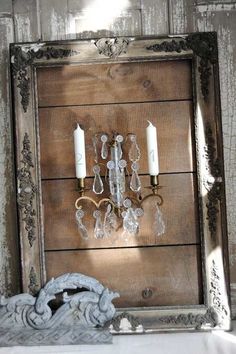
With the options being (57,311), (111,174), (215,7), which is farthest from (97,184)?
(215,7)

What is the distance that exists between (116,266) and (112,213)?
120mm

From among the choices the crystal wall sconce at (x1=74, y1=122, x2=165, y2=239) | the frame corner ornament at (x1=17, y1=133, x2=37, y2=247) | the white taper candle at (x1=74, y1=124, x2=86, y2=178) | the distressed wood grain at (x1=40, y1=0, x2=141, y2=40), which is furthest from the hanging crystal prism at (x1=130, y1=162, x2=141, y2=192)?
the distressed wood grain at (x1=40, y1=0, x2=141, y2=40)

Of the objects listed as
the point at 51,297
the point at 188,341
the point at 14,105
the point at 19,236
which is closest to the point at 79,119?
the point at 14,105

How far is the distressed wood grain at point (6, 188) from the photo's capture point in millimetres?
1255

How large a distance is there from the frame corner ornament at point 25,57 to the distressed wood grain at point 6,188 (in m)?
0.07

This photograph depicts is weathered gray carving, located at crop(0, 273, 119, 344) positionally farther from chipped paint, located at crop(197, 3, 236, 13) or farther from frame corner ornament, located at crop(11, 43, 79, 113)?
chipped paint, located at crop(197, 3, 236, 13)

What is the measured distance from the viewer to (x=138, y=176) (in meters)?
1.21

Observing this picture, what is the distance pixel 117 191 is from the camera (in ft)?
3.88

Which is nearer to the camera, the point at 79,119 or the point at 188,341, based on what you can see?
the point at 188,341

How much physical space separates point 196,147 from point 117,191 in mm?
200

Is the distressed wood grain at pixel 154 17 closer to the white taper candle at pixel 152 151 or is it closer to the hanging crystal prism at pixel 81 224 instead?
the white taper candle at pixel 152 151

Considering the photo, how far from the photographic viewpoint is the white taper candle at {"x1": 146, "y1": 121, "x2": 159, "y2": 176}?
1150mm

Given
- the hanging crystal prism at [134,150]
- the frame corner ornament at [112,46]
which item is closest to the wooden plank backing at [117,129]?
the hanging crystal prism at [134,150]

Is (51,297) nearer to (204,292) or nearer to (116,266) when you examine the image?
(116,266)
